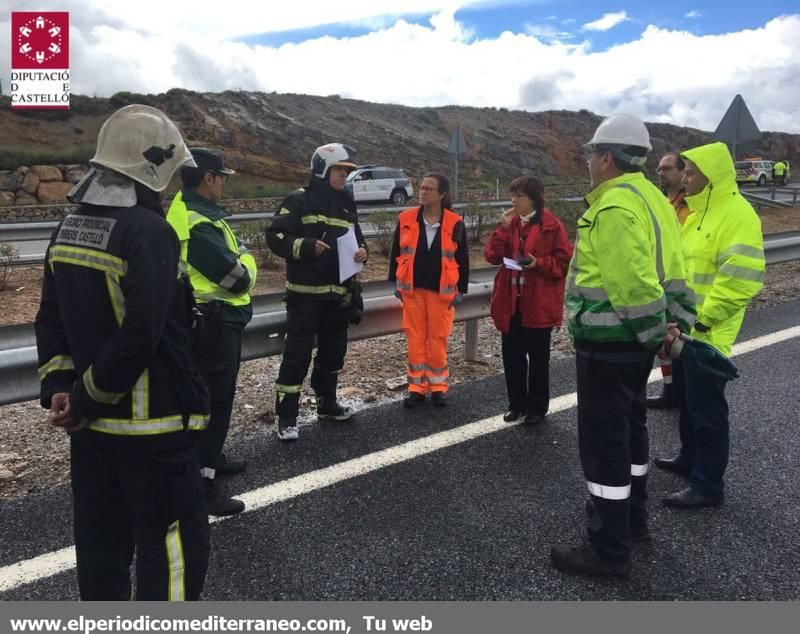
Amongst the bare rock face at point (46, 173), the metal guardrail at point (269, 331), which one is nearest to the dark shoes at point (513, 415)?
the metal guardrail at point (269, 331)

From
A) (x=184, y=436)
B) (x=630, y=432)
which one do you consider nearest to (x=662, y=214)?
(x=630, y=432)

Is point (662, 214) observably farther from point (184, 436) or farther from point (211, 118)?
point (211, 118)

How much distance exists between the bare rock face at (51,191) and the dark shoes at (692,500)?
30.7m

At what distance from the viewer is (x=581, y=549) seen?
2.94 m

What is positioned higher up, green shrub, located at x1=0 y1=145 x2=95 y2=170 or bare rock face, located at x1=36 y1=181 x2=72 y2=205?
green shrub, located at x1=0 y1=145 x2=95 y2=170

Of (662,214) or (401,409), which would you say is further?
(401,409)

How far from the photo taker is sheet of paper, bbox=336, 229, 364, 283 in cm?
445

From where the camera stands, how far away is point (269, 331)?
4547mm

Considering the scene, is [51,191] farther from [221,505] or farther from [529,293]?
[221,505]

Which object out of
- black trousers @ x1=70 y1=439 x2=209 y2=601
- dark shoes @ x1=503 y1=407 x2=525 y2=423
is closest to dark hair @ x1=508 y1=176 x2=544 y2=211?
dark shoes @ x1=503 y1=407 x2=525 y2=423

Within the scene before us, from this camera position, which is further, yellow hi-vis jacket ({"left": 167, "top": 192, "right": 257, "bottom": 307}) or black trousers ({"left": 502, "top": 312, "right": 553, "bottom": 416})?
black trousers ({"left": 502, "top": 312, "right": 553, "bottom": 416})

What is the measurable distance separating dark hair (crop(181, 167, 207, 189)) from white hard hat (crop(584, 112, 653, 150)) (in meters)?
1.96

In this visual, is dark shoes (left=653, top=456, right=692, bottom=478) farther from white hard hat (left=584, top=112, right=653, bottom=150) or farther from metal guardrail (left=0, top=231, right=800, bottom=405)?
metal guardrail (left=0, top=231, right=800, bottom=405)
